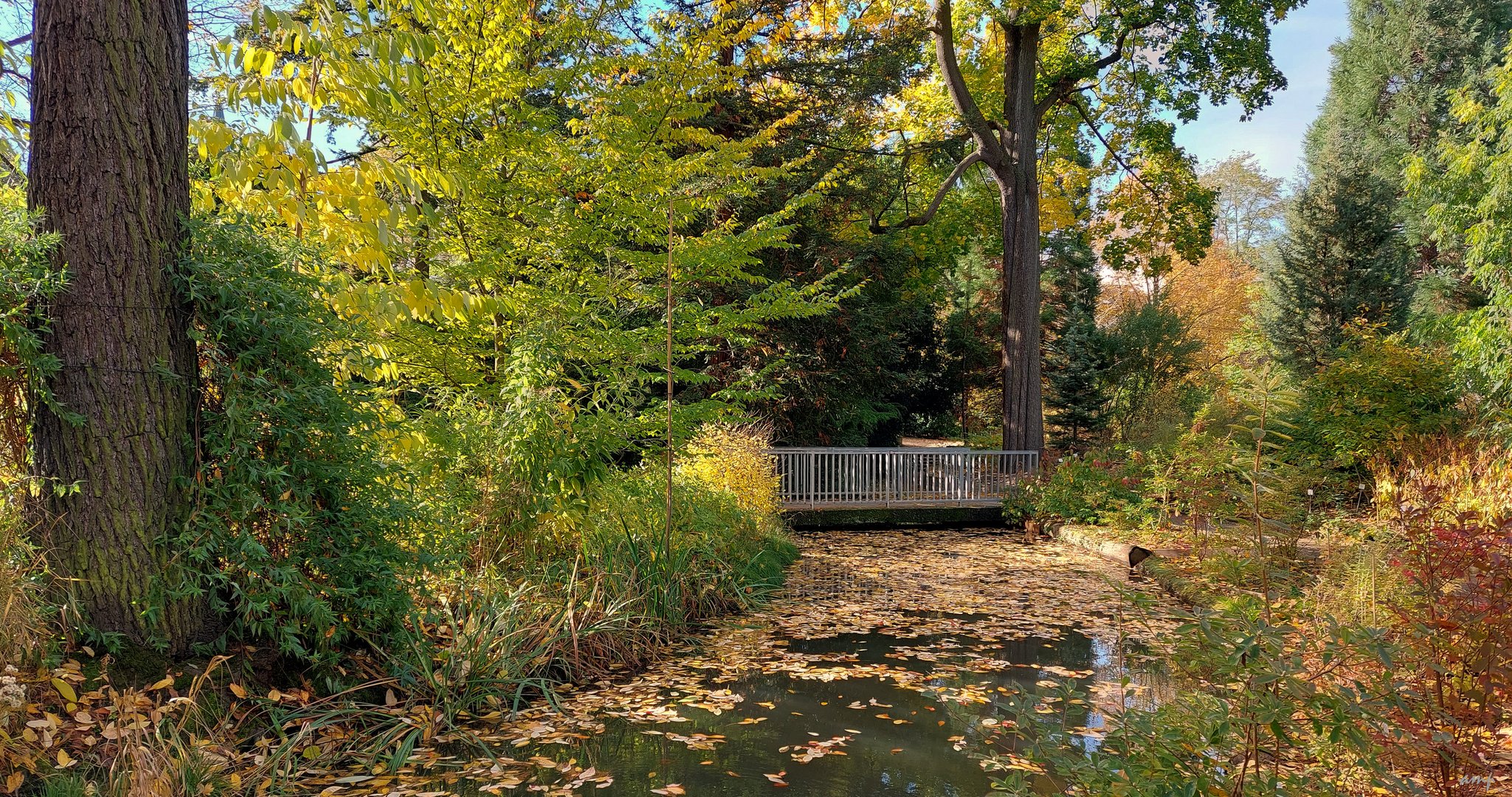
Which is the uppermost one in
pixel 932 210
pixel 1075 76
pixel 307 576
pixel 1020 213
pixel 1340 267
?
pixel 1075 76

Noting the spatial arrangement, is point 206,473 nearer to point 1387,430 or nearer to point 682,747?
point 682,747

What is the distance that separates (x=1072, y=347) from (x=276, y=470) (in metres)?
20.6

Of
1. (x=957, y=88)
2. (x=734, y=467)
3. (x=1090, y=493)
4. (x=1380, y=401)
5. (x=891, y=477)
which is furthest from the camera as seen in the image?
(x=957, y=88)

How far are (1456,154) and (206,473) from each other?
1536 cm

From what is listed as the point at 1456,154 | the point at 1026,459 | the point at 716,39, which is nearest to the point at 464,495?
the point at 716,39

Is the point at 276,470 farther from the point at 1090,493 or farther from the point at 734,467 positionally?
the point at 1090,493

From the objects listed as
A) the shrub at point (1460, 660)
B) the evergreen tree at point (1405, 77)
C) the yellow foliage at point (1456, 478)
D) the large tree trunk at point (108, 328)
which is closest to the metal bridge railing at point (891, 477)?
the yellow foliage at point (1456, 478)

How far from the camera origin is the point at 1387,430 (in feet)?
41.6

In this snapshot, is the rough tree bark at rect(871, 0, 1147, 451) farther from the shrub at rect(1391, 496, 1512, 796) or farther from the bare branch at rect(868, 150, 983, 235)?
the shrub at rect(1391, 496, 1512, 796)

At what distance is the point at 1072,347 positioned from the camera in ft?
70.5

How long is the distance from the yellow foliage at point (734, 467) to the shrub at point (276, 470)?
467 cm

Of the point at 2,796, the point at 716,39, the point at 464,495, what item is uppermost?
the point at 716,39

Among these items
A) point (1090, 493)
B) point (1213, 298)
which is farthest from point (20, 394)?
point (1213, 298)

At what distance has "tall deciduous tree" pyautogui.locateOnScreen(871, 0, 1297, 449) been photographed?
15.0m
